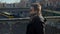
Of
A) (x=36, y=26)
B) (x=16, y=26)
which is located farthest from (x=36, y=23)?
(x=16, y=26)

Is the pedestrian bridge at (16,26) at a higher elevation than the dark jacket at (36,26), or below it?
below

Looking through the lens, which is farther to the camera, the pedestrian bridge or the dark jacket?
the pedestrian bridge

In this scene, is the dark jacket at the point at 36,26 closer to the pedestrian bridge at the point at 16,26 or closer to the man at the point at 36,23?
the man at the point at 36,23

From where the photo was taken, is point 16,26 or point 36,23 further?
point 16,26

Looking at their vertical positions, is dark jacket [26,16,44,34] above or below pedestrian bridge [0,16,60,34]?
above

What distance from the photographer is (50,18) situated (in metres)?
4.93

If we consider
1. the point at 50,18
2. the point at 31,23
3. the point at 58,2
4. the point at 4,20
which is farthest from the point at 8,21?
the point at 58,2

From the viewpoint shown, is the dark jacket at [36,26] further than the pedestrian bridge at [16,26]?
No

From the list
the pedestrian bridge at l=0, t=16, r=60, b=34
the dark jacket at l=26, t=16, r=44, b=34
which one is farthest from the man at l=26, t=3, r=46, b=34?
the pedestrian bridge at l=0, t=16, r=60, b=34

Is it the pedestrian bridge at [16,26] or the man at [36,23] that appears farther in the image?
the pedestrian bridge at [16,26]

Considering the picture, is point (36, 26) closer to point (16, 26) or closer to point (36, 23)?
point (36, 23)

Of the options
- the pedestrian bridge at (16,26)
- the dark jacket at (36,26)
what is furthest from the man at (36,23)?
the pedestrian bridge at (16,26)

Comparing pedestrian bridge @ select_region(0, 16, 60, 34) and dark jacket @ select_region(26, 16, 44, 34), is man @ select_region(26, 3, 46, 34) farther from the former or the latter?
pedestrian bridge @ select_region(0, 16, 60, 34)

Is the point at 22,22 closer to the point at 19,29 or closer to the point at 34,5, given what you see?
the point at 19,29
